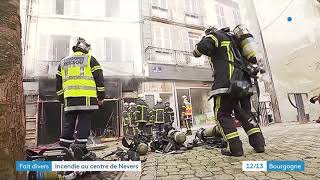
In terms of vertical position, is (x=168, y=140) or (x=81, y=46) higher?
(x=81, y=46)

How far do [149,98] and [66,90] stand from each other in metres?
0.50

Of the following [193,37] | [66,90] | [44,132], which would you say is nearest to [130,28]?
[193,37]

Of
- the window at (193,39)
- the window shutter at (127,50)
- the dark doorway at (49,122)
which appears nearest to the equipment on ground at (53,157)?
the dark doorway at (49,122)

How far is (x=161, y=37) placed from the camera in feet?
5.11

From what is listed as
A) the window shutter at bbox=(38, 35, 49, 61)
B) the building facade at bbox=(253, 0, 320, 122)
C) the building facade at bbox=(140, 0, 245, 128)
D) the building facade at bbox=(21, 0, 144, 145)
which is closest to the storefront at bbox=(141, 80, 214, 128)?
the building facade at bbox=(140, 0, 245, 128)

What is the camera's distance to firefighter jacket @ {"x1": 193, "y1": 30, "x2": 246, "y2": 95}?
153 cm

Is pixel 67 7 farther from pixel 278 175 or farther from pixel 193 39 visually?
pixel 278 175

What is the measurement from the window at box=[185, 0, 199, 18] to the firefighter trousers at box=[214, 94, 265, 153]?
0.61 m

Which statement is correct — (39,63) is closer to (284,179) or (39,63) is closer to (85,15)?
(85,15)

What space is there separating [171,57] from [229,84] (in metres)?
0.40

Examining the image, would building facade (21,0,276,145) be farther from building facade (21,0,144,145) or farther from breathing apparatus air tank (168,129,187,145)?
breathing apparatus air tank (168,129,187,145)

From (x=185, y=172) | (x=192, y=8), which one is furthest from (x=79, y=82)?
(x=192, y=8)

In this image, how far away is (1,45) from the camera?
0.91 meters

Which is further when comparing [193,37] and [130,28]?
[193,37]
